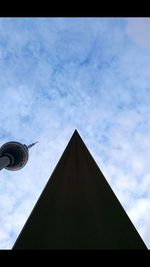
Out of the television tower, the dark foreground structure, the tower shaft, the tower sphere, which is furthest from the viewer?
the tower sphere

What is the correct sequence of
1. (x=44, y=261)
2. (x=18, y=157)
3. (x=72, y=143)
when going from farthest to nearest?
(x=18, y=157)
(x=72, y=143)
(x=44, y=261)

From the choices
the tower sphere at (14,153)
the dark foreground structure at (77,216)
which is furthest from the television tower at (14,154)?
the dark foreground structure at (77,216)

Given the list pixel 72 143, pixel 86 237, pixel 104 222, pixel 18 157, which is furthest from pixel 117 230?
pixel 18 157

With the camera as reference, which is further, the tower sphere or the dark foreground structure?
the tower sphere

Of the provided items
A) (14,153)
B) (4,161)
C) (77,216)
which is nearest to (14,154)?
(14,153)

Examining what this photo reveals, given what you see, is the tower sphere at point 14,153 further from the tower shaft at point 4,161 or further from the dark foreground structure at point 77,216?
the dark foreground structure at point 77,216

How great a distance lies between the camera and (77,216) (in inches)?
192

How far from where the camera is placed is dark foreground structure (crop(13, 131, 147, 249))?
4559 mm

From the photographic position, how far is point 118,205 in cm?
522

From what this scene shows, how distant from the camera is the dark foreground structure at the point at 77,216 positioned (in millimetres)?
4559

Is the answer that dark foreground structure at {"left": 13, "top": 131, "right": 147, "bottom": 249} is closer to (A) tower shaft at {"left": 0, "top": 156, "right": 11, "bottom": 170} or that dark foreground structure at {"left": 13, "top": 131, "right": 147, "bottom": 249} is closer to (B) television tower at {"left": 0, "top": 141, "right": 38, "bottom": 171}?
(A) tower shaft at {"left": 0, "top": 156, "right": 11, "bottom": 170}

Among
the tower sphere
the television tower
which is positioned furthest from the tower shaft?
the tower sphere
